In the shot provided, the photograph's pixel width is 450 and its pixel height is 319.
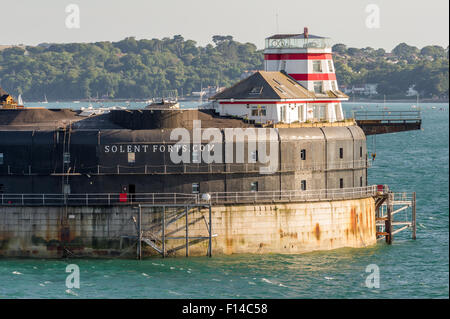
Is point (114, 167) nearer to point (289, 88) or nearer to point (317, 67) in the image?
point (289, 88)

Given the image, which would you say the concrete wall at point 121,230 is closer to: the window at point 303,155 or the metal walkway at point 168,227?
the metal walkway at point 168,227

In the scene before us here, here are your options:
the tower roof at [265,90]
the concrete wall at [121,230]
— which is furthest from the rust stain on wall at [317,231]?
the tower roof at [265,90]

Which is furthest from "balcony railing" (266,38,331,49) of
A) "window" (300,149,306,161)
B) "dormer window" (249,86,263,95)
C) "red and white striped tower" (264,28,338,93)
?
"window" (300,149,306,161)

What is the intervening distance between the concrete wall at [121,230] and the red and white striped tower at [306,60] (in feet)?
55.7

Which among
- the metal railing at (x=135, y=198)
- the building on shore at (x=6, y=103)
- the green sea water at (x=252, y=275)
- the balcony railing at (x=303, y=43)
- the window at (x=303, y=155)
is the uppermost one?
the balcony railing at (x=303, y=43)

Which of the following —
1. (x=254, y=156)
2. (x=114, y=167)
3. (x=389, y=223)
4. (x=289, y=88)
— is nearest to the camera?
(x=114, y=167)

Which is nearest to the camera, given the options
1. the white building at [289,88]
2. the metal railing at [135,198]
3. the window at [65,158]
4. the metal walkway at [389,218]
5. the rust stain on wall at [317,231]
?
the metal railing at [135,198]

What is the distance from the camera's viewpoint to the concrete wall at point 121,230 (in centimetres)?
8238

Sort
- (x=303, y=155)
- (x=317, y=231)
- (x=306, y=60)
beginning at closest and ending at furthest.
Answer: (x=317, y=231)
(x=303, y=155)
(x=306, y=60)

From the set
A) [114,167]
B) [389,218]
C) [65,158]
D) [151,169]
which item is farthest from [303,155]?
[65,158]

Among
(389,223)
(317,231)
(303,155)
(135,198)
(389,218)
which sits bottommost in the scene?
(389,223)

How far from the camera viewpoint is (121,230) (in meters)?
82.5

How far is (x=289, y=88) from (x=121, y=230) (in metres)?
20.8
